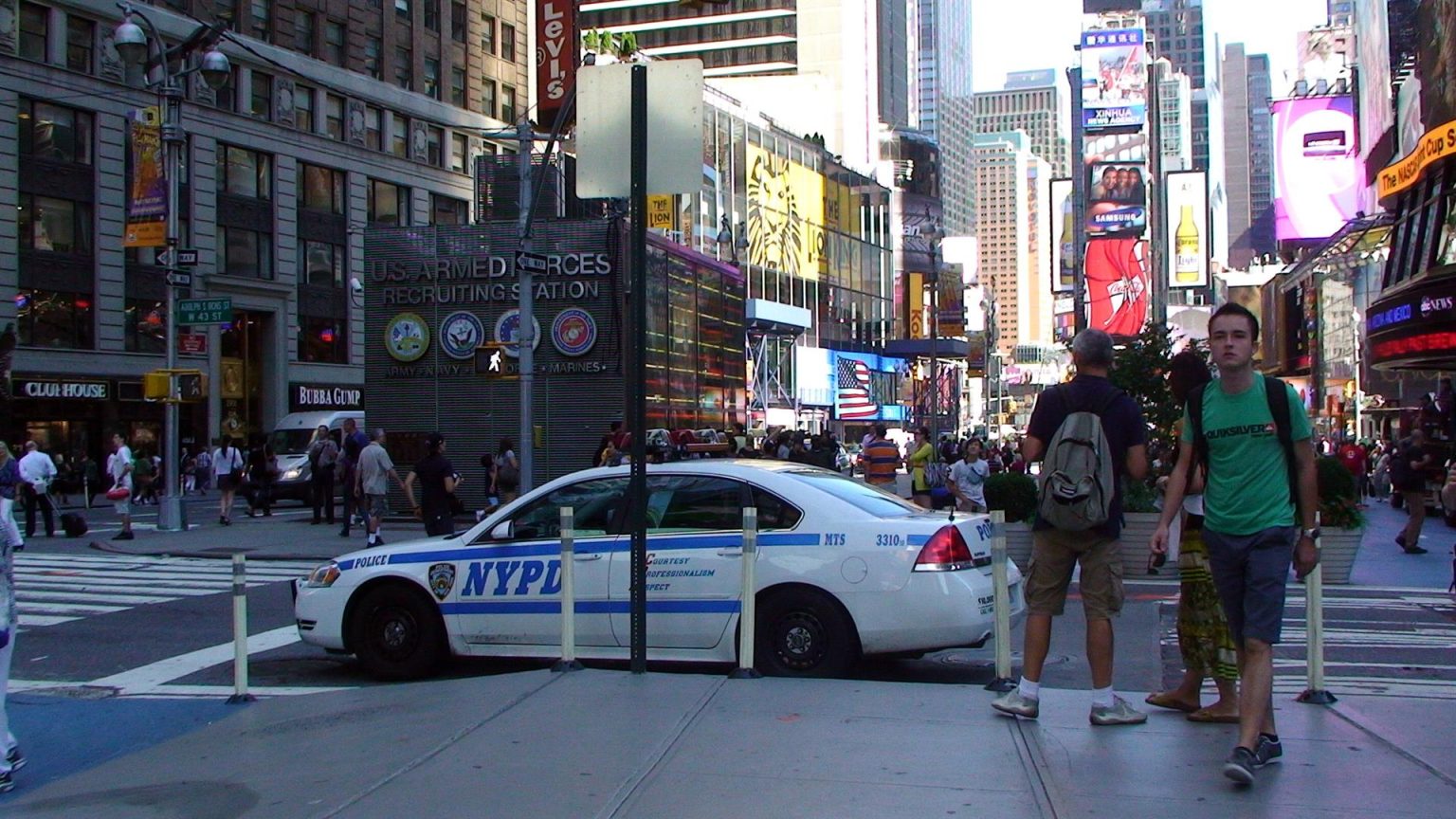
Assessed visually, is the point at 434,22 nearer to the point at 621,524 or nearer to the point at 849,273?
the point at 849,273

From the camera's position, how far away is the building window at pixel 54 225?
41906 mm

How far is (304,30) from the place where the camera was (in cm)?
5278

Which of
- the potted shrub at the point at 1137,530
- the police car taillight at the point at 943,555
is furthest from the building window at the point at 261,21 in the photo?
the police car taillight at the point at 943,555

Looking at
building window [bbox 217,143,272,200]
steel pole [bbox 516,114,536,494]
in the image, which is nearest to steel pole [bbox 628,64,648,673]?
steel pole [bbox 516,114,536,494]

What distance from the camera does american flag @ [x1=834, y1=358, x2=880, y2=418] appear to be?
76438mm

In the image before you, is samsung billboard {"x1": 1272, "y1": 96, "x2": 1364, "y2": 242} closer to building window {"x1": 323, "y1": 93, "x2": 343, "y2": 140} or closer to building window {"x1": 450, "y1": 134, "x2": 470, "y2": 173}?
building window {"x1": 450, "y1": 134, "x2": 470, "y2": 173}

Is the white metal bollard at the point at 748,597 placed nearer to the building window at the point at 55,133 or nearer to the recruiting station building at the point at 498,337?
the recruiting station building at the point at 498,337

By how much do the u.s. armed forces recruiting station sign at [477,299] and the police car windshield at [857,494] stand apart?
15.2 metres

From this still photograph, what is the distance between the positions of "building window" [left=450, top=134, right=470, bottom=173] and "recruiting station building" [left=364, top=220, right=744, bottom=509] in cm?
3661

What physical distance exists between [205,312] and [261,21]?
29.7 m

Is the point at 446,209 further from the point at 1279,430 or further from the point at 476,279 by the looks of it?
the point at 1279,430

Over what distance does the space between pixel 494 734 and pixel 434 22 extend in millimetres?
57767

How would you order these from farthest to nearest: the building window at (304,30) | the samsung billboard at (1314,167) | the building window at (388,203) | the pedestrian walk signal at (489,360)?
1. the samsung billboard at (1314,167)
2. the building window at (388,203)
3. the building window at (304,30)
4. the pedestrian walk signal at (489,360)

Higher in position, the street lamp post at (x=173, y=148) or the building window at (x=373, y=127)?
the building window at (x=373, y=127)
